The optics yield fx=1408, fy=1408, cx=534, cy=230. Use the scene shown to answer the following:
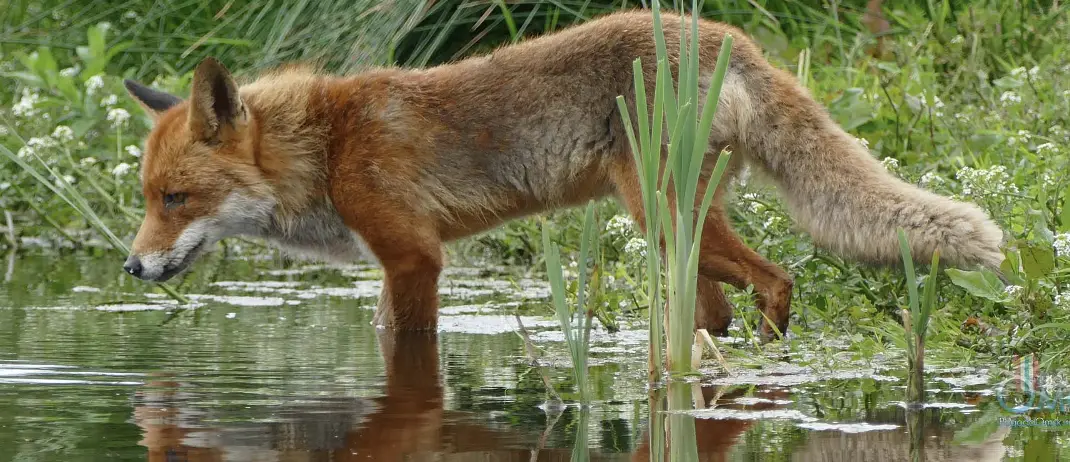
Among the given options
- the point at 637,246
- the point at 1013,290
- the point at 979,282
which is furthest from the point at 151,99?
the point at 1013,290

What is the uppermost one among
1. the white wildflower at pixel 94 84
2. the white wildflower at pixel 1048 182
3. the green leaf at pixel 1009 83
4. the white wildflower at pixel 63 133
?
the white wildflower at pixel 94 84

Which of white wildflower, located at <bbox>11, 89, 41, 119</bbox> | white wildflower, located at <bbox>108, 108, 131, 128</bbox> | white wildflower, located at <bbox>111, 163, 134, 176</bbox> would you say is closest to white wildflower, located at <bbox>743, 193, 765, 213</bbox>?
white wildflower, located at <bbox>111, 163, 134, 176</bbox>

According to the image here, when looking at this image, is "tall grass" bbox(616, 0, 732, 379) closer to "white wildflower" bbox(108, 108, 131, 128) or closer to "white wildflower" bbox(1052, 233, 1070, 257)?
"white wildflower" bbox(1052, 233, 1070, 257)

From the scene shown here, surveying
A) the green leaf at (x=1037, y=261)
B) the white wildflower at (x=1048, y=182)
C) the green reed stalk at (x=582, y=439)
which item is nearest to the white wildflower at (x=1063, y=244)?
the green leaf at (x=1037, y=261)

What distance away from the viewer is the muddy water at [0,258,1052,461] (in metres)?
3.21

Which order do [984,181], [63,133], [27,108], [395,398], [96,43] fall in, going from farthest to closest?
[96,43], [27,108], [63,133], [984,181], [395,398]

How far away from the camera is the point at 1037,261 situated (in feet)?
14.8

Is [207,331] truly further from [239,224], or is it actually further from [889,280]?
[889,280]

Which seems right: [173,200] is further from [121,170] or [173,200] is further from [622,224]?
[121,170]

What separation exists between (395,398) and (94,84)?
6.56m

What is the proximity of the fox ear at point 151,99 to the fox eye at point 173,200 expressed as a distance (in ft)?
2.42

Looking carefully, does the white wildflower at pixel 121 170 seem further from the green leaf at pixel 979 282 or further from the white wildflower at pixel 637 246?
the green leaf at pixel 979 282

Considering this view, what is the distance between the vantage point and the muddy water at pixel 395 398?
10.5ft

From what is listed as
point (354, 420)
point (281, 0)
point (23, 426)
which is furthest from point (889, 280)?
point (281, 0)
